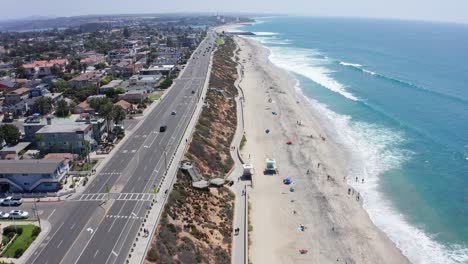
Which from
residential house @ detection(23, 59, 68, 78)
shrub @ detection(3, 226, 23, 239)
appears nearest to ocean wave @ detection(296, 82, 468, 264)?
shrub @ detection(3, 226, 23, 239)

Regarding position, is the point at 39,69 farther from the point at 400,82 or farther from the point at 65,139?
the point at 400,82

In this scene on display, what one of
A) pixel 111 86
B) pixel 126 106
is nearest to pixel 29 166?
pixel 126 106

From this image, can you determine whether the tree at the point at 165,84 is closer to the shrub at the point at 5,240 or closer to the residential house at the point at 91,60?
the residential house at the point at 91,60

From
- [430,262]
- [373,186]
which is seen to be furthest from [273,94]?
[430,262]

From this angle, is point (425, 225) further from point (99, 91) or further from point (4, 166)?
point (99, 91)

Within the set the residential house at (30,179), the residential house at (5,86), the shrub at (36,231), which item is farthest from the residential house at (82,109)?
the shrub at (36,231)
